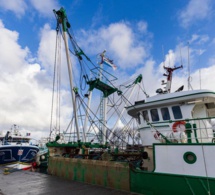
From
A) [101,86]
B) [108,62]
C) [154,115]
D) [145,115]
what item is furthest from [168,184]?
[108,62]

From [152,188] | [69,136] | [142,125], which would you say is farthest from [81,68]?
[152,188]

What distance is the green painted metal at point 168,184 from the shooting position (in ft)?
17.8

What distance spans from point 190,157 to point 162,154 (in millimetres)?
909

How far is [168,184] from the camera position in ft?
19.8

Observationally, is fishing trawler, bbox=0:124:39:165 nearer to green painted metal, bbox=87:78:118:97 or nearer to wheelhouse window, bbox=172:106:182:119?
green painted metal, bbox=87:78:118:97

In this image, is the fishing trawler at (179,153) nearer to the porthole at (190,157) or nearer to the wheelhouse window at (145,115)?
the porthole at (190,157)

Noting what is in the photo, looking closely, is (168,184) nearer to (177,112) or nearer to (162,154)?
(162,154)

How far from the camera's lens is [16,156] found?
18.7 m

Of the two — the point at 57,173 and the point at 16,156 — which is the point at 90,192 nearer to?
the point at 57,173

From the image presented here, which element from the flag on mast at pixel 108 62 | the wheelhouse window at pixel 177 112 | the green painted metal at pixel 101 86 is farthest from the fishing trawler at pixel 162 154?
the flag on mast at pixel 108 62

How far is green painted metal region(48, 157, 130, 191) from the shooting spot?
24.6 ft

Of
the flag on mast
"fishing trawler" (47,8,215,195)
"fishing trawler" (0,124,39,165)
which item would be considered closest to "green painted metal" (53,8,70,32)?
"fishing trawler" (47,8,215,195)

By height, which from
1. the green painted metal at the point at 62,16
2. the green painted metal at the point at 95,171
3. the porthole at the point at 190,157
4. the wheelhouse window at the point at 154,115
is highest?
the green painted metal at the point at 62,16

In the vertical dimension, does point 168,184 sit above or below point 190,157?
below
